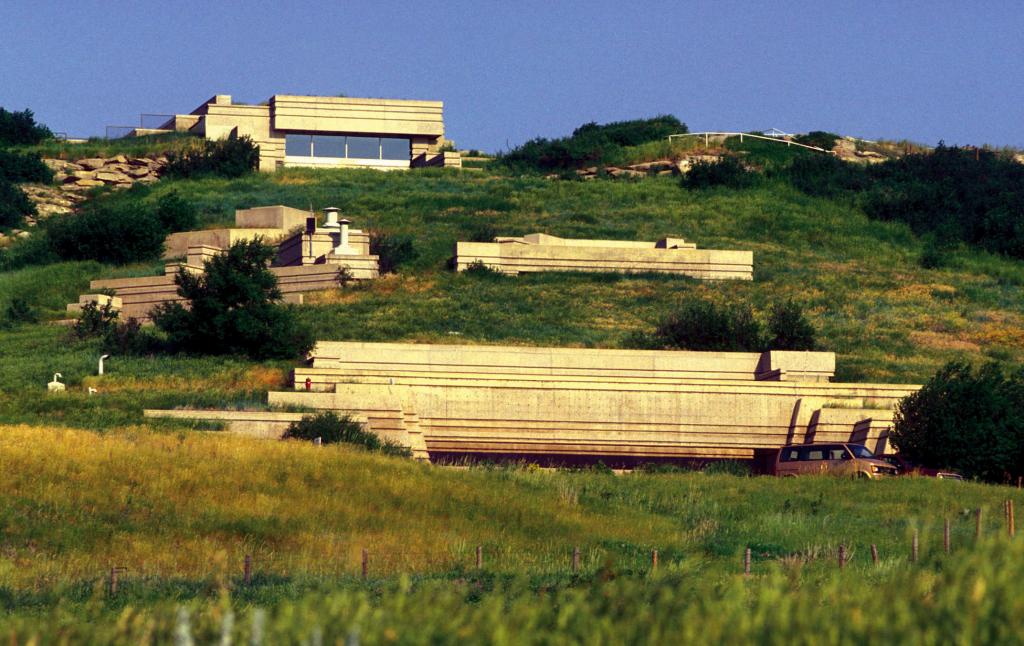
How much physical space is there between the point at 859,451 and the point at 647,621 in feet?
98.2

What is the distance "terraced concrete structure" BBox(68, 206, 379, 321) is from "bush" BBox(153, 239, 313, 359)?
5295 millimetres

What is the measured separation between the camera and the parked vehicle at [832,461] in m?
38.2

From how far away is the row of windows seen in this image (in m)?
100

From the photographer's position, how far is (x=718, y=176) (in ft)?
297

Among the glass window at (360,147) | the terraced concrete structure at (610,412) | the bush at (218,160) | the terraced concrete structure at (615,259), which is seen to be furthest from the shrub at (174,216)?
the terraced concrete structure at (610,412)

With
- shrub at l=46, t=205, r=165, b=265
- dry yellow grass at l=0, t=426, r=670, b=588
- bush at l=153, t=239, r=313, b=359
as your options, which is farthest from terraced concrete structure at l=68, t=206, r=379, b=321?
dry yellow grass at l=0, t=426, r=670, b=588

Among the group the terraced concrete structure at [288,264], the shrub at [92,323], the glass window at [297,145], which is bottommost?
the shrub at [92,323]

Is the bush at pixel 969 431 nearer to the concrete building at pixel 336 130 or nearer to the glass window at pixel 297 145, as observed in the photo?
the concrete building at pixel 336 130

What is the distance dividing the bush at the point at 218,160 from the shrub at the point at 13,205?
31.4ft

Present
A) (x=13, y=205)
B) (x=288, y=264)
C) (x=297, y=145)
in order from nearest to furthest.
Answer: (x=288, y=264), (x=13, y=205), (x=297, y=145)

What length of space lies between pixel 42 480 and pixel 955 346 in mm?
36679

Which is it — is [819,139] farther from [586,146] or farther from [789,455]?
[789,455]

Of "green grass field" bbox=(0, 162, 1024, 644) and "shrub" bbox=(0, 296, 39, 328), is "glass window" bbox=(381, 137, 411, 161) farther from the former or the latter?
"shrub" bbox=(0, 296, 39, 328)

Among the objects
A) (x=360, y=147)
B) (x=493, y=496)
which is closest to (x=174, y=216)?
(x=360, y=147)
